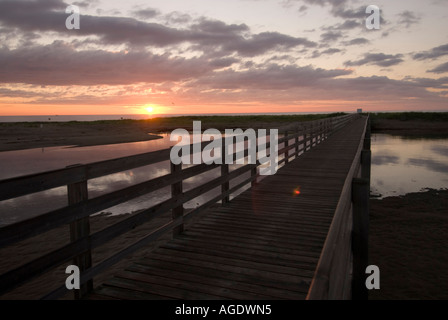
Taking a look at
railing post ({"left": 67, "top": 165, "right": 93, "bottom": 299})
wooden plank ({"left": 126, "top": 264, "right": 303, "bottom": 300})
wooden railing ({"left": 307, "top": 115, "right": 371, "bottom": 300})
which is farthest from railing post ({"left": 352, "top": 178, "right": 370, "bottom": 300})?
railing post ({"left": 67, "top": 165, "right": 93, "bottom": 299})

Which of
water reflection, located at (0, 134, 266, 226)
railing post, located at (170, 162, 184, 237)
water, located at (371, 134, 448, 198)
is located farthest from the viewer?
water, located at (371, 134, 448, 198)

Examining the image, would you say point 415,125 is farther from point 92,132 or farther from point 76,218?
point 76,218

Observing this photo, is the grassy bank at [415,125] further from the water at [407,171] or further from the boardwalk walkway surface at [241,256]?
the boardwalk walkway surface at [241,256]

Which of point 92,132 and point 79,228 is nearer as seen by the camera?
point 79,228

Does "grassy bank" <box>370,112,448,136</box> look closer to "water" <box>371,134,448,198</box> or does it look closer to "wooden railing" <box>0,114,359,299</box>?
"water" <box>371,134,448,198</box>

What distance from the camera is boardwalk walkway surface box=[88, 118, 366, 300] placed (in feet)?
11.8

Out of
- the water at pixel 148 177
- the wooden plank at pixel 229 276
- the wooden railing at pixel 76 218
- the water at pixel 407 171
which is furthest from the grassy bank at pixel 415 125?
the wooden railing at pixel 76 218

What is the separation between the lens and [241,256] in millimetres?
4469

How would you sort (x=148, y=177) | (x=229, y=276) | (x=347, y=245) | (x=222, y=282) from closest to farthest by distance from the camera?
(x=347, y=245) → (x=222, y=282) → (x=229, y=276) → (x=148, y=177)

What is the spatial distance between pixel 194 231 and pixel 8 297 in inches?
141

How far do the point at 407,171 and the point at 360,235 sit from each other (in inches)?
684

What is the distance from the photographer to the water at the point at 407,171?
15.1m

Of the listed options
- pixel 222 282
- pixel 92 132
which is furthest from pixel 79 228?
pixel 92 132
